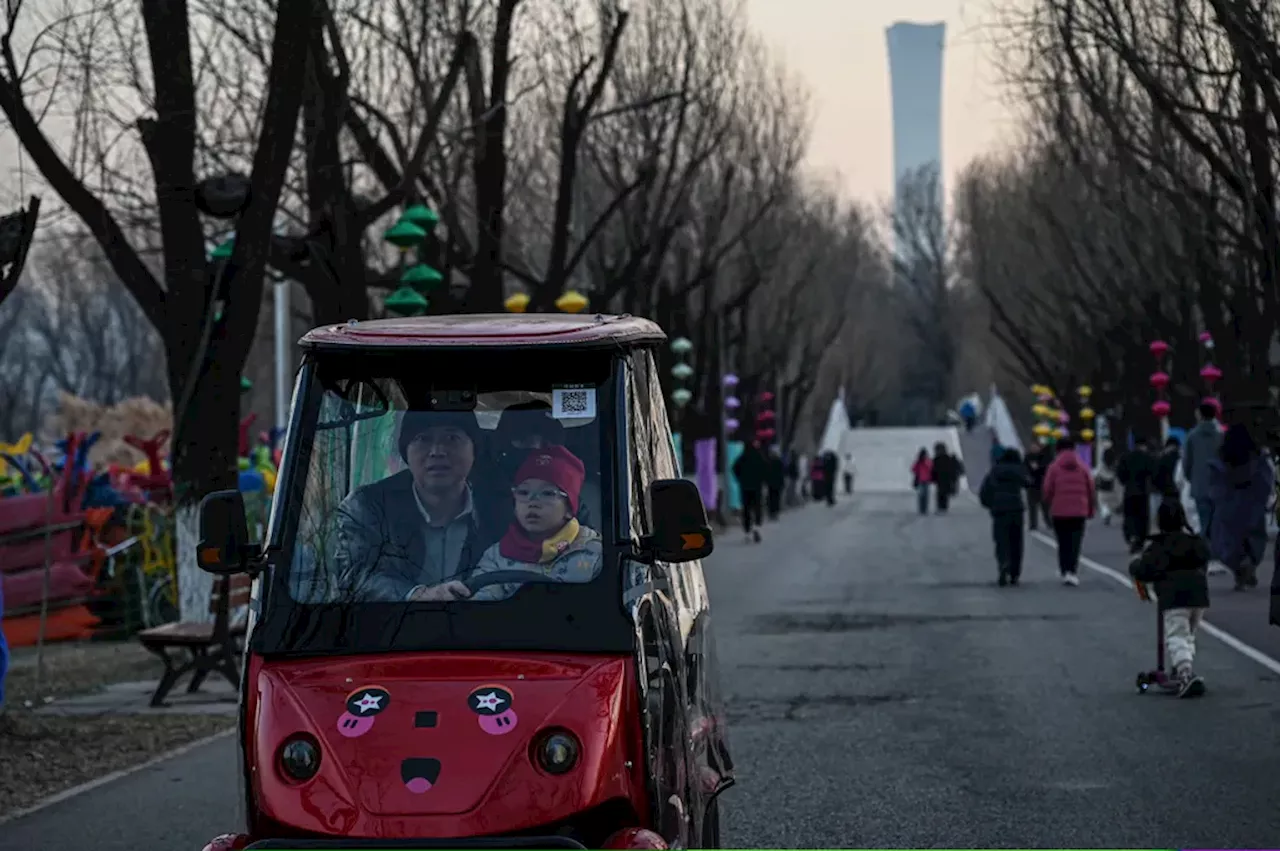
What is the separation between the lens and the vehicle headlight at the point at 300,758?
6.12 m

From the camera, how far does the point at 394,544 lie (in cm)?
673

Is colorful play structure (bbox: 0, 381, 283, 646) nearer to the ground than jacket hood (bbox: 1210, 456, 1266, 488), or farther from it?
nearer to the ground

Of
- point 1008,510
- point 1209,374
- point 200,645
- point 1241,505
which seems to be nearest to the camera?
point 200,645

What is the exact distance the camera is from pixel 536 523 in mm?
6695

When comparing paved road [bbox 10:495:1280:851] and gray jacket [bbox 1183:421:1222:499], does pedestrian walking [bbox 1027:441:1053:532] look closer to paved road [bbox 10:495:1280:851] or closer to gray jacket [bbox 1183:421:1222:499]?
gray jacket [bbox 1183:421:1222:499]

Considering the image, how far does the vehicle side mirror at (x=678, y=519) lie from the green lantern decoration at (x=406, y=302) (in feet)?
47.0

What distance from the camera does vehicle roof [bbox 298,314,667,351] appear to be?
264 inches

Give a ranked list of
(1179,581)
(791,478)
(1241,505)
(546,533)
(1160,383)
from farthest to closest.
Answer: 1. (791,478)
2. (1160,383)
3. (1241,505)
4. (1179,581)
5. (546,533)

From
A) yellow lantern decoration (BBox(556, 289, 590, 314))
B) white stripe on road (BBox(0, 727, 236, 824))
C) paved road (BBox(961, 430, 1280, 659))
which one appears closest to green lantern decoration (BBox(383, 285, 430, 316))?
yellow lantern decoration (BBox(556, 289, 590, 314))

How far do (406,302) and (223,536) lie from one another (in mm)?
14027

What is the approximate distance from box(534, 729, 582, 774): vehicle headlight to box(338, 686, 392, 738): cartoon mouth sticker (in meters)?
0.44

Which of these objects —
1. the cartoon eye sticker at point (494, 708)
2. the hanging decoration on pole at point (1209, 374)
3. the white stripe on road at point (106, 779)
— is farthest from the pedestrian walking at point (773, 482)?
the cartoon eye sticker at point (494, 708)

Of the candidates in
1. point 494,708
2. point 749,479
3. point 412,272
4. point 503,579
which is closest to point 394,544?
point 503,579

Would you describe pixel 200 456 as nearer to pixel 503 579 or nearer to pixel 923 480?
pixel 503 579
